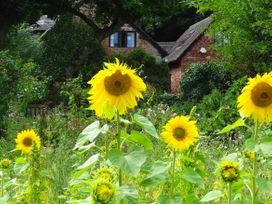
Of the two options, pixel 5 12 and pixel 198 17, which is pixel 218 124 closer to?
pixel 5 12

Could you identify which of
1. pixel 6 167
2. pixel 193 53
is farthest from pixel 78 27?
pixel 6 167

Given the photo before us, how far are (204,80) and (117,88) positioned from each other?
1454 cm

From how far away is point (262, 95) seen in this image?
217cm

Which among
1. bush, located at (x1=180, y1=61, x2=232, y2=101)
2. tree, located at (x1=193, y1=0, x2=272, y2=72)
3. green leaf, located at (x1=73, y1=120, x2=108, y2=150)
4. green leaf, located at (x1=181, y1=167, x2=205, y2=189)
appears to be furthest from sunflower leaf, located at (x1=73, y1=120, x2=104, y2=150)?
bush, located at (x1=180, y1=61, x2=232, y2=101)

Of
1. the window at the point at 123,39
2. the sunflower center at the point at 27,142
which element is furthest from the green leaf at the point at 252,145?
the window at the point at 123,39

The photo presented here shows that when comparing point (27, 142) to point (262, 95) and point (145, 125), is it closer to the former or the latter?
point (145, 125)

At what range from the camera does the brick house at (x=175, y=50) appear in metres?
30.9

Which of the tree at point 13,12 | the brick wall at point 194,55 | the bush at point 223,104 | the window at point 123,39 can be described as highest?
the tree at point 13,12

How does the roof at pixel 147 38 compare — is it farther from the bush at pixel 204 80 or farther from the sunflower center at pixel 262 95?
the sunflower center at pixel 262 95

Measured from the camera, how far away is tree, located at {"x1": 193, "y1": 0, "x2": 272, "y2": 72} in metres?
→ 13.1

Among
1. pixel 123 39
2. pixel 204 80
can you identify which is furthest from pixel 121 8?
pixel 123 39

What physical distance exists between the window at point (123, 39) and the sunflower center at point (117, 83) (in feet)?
98.5

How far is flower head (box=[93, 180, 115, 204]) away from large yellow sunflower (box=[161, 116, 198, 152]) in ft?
1.57

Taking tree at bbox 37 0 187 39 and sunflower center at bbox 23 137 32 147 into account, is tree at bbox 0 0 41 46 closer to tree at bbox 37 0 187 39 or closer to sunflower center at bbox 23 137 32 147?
tree at bbox 37 0 187 39
